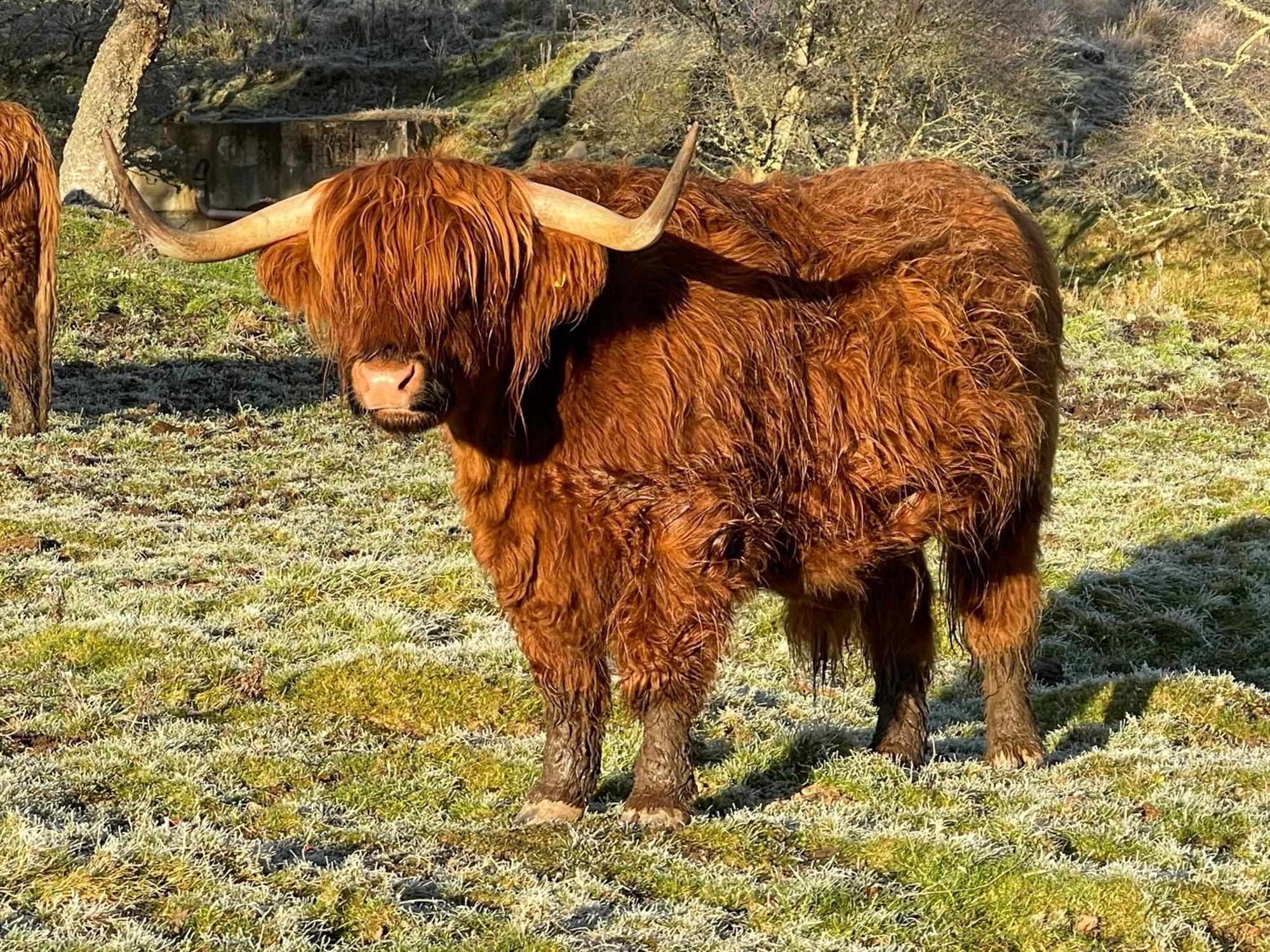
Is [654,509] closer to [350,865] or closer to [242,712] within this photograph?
[350,865]

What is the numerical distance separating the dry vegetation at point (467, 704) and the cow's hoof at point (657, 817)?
7 cm

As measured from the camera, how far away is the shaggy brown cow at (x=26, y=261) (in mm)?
10359

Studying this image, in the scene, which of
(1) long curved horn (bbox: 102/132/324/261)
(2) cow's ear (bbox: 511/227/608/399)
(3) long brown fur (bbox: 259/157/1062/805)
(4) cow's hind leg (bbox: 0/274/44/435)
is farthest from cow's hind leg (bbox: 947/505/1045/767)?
(4) cow's hind leg (bbox: 0/274/44/435)

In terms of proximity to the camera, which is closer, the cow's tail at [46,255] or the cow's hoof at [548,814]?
the cow's hoof at [548,814]

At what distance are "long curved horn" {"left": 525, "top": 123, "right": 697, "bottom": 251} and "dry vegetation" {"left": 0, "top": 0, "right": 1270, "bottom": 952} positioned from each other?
171cm

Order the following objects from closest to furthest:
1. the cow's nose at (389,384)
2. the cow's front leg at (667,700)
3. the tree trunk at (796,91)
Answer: the cow's nose at (389,384) < the cow's front leg at (667,700) < the tree trunk at (796,91)

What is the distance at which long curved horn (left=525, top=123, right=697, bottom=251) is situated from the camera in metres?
3.63

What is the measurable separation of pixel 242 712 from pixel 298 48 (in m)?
28.2

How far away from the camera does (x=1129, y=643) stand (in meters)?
7.85

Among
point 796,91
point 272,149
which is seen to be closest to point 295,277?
point 796,91

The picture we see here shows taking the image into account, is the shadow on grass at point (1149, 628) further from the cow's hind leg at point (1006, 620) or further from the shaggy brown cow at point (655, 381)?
the shaggy brown cow at point (655, 381)

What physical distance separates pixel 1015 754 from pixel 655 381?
2390 mm

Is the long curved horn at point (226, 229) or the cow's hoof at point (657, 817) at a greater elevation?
the long curved horn at point (226, 229)

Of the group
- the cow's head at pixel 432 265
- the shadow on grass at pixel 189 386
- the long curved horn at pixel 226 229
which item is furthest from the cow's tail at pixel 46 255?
the cow's head at pixel 432 265
